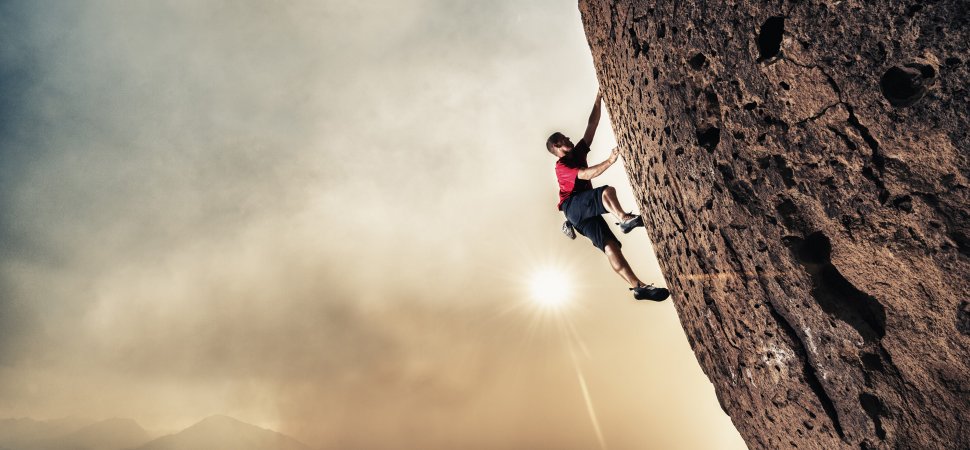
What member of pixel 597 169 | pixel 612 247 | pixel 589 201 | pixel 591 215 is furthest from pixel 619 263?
pixel 597 169

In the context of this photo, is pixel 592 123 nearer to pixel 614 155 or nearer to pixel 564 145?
pixel 564 145

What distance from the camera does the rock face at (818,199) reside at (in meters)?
1.78

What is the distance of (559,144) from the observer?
4.73 m

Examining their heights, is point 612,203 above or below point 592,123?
below

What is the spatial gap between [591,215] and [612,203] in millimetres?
285

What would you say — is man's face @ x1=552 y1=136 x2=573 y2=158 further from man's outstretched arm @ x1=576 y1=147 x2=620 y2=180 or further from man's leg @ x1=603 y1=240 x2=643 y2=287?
man's leg @ x1=603 y1=240 x2=643 y2=287

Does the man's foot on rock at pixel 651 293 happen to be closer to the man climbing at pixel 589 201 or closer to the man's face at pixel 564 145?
the man climbing at pixel 589 201

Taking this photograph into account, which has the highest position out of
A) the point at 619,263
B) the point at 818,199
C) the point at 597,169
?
the point at 597,169

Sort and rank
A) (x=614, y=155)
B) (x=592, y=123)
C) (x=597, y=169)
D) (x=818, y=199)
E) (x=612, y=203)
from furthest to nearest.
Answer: (x=592, y=123)
(x=612, y=203)
(x=597, y=169)
(x=614, y=155)
(x=818, y=199)

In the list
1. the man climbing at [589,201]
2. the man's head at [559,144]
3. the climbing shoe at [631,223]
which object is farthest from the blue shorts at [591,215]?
the man's head at [559,144]

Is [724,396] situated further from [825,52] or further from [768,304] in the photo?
[825,52]

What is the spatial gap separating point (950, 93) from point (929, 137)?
17cm

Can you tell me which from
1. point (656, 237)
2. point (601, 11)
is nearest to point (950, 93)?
point (656, 237)

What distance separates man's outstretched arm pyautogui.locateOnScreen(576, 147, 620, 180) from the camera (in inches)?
156
